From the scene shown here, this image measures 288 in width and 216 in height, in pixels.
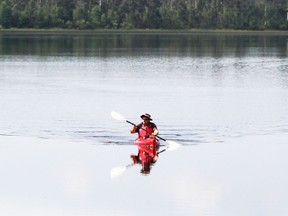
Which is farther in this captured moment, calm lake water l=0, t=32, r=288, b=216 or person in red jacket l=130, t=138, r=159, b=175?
person in red jacket l=130, t=138, r=159, b=175

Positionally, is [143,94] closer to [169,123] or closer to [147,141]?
[169,123]

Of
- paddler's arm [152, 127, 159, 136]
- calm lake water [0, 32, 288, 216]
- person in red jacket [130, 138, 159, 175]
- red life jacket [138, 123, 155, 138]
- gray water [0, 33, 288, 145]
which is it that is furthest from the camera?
gray water [0, 33, 288, 145]

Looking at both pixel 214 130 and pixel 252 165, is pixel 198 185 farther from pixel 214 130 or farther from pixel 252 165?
pixel 214 130

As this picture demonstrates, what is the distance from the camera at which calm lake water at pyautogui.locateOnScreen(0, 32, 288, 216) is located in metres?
34.1

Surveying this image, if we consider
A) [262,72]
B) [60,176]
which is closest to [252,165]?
[60,176]

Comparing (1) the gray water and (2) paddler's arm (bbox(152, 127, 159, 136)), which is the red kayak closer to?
(2) paddler's arm (bbox(152, 127, 159, 136))

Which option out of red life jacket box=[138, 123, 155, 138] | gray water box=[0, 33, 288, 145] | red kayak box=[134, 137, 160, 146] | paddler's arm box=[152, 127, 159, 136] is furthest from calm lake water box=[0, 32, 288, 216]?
paddler's arm box=[152, 127, 159, 136]

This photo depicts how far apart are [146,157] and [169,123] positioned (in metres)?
10.4

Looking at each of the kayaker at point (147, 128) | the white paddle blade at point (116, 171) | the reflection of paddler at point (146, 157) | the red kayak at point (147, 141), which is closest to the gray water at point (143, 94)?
the red kayak at point (147, 141)

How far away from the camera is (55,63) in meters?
103

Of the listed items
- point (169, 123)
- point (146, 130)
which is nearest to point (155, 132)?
point (146, 130)

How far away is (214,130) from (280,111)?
927cm

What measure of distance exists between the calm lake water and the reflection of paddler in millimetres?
397

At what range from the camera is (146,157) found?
1684 inches
